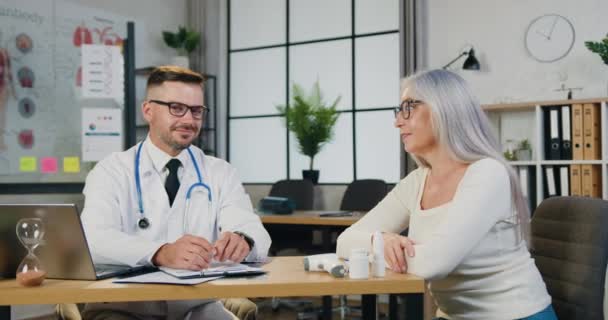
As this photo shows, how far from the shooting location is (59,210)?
5.28 feet

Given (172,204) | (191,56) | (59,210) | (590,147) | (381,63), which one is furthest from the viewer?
(191,56)

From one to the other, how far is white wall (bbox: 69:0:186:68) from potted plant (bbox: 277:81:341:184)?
1.55 meters

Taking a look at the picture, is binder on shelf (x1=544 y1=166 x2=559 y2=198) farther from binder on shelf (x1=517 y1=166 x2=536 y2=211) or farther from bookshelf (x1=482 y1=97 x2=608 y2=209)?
binder on shelf (x1=517 y1=166 x2=536 y2=211)

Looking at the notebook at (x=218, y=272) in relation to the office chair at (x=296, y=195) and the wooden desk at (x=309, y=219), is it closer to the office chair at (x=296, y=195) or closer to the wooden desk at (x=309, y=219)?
the wooden desk at (x=309, y=219)

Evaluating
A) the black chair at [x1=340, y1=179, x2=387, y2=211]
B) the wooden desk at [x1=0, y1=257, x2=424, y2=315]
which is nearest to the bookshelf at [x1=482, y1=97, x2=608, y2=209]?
the black chair at [x1=340, y1=179, x2=387, y2=211]

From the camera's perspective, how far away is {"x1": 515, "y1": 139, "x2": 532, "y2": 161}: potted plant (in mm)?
4922

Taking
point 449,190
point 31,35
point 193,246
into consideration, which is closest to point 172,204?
point 193,246

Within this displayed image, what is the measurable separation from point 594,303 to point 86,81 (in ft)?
12.1

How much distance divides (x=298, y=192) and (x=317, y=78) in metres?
1.33

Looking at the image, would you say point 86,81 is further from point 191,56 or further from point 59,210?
point 59,210

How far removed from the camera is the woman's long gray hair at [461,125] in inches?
74.8

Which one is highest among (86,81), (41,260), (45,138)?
(86,81)

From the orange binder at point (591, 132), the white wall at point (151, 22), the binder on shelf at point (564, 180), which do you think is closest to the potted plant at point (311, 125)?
the white wall at point (151, 22)

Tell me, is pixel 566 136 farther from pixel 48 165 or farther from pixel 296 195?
pixel 48 165
